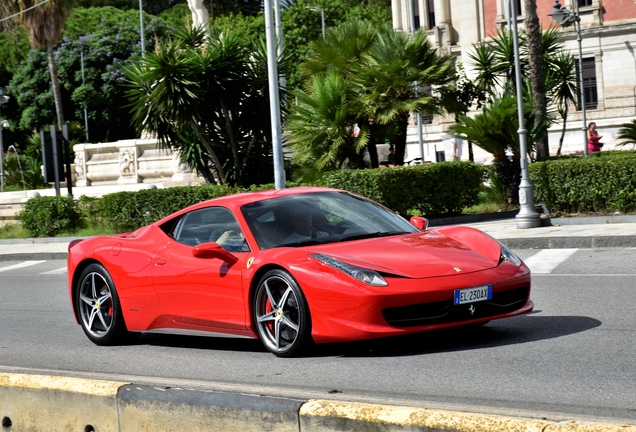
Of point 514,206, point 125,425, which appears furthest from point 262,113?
point 125,425

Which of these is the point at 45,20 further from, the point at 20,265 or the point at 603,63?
the point at 20,265

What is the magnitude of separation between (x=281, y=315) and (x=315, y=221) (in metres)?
1.00

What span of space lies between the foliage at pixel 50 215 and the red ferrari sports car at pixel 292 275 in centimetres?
1787

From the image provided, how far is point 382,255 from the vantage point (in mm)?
7680

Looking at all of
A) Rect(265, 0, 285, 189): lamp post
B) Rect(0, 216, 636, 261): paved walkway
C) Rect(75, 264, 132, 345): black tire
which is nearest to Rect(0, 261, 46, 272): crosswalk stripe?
Rect(0, 216, 636, 261): paved walkway

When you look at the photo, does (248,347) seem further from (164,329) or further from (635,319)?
(635,319)

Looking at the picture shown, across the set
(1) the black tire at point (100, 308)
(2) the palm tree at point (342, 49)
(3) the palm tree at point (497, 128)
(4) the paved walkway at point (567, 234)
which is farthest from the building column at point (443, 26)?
(1) the black tire at point (100, 308)

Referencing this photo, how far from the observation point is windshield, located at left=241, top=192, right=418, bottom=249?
8.31m

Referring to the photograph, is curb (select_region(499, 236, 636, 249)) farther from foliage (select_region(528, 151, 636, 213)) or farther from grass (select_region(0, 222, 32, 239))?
grass (select_region(0, 222, 32, 239))

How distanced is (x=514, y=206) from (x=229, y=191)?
6156 mm

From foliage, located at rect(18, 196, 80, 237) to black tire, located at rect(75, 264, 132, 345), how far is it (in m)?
17.9

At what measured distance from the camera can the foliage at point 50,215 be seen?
2725 cm

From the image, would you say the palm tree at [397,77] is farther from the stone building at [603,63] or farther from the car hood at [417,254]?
the stone building at [603,63]

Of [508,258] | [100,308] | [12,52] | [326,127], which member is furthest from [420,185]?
[12,52]
